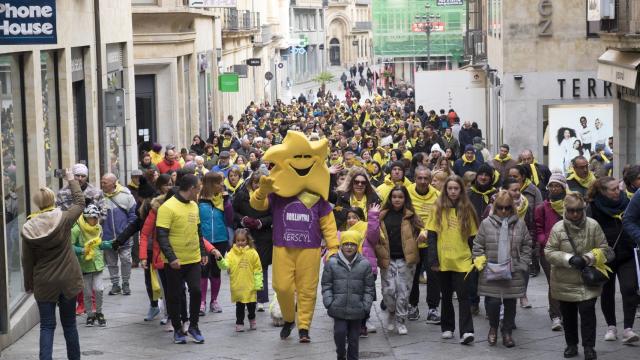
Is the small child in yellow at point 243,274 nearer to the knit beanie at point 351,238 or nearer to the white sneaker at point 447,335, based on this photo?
the white sneaker at point 447,335

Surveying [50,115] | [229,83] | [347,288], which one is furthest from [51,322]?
[229,83]

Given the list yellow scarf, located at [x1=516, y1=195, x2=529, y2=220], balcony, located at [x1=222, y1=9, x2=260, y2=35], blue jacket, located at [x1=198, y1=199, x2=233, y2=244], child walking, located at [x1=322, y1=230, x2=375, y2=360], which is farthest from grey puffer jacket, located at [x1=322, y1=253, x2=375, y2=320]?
balcony, located at [x1=222, y1=9, x2=260, y2=35]

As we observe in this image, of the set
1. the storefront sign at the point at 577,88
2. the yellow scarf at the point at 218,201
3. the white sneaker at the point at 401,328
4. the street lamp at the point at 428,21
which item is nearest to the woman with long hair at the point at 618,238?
the white sneaker at the point at 401,328

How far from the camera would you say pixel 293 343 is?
13750 millimetres

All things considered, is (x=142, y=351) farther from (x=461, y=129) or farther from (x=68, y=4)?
(x=461, y=129)

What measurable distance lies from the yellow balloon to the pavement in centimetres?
145

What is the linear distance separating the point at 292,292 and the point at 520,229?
2.25 m

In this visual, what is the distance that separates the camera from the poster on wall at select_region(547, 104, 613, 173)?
3030cm

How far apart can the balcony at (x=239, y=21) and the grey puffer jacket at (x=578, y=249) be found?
4153cm

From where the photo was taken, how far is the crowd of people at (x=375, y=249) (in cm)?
1211

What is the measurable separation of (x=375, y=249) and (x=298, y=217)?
836 millimetres

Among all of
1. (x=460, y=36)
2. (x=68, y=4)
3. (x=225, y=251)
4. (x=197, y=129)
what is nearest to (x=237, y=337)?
(x=225, y=251)

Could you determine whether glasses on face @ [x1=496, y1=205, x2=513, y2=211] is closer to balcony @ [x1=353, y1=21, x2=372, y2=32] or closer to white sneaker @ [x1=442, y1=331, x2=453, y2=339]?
white sneaker @ [x1=442, y1=331, x2=453, y2=339]

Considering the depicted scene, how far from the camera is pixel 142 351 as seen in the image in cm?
1350
